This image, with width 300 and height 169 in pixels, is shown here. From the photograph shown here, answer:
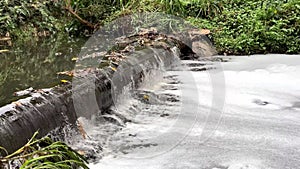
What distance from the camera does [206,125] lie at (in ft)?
11.3

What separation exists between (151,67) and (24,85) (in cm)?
162

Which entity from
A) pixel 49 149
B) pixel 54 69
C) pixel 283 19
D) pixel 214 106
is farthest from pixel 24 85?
pixel 283 19

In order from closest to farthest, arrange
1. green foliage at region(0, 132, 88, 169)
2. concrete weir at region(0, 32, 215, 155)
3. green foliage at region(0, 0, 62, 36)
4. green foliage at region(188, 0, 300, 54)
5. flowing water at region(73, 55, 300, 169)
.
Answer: green foliage at region(0, 132, 88, 169), concrete weir at region(0, 32, 215, 155), flowing water at region(73, 55, 300, 169), green foliage at region(188, 0, 300, 54), green foliage at region(0, 0, 62, 36)

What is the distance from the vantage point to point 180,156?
285 centimetres

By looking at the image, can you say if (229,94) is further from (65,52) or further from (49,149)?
(65,52)

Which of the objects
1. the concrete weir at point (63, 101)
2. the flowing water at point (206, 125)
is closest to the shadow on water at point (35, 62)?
the concrete weir at point (63, 101)

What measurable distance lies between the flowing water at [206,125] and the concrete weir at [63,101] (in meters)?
0.21

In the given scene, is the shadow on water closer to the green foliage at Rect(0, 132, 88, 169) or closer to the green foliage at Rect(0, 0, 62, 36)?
the green foliage at Rect(0, 0, 62, 36)

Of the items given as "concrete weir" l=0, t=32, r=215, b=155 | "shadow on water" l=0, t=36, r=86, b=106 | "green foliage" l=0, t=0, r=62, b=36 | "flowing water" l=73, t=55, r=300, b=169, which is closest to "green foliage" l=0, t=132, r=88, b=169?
"concrete weir" l=0, t=32, r=215, b=155

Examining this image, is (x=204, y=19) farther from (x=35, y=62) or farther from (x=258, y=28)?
(x=35, y=62)

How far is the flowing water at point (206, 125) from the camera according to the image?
Answer: 9.14 ft

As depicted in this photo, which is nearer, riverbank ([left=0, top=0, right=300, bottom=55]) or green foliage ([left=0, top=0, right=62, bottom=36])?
riverbank ([left=0, top=0, right=300, bottom=55])

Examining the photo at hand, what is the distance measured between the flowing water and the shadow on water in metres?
0.84

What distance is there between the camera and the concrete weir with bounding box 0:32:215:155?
2.43 meters
